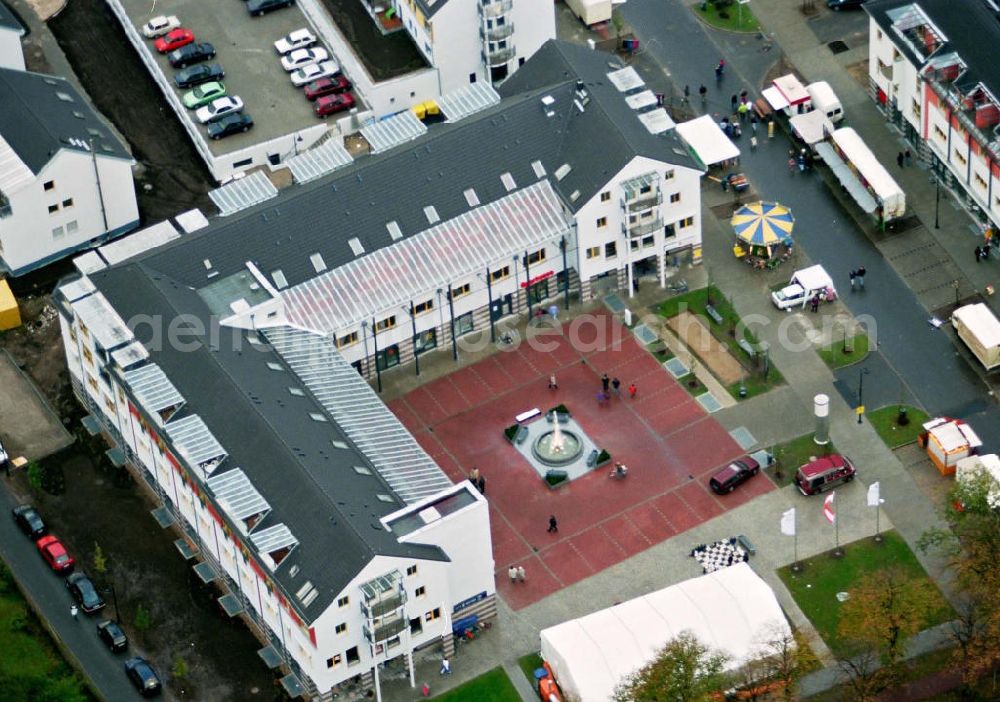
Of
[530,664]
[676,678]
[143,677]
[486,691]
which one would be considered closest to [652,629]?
[530,664]

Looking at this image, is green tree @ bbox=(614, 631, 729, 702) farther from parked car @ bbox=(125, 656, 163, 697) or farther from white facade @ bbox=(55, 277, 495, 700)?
parked car @ bbox=(125, 656, 163, 697)

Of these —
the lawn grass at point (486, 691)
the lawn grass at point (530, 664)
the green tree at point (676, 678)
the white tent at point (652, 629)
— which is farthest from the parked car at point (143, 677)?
the green tree at point (676, 678)

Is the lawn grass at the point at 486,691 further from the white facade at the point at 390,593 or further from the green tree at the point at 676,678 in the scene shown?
the green tree at the point at 676,678

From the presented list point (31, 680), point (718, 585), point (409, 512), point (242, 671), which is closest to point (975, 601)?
point (718, 585)

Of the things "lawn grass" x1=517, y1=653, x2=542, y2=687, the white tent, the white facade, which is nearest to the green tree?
the white tent

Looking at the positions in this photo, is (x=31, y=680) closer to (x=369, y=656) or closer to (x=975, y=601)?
(x=369, y=656)

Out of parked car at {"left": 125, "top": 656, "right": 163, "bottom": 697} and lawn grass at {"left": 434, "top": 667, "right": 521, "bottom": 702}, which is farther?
parked car at {"left": 125, "top": 656, "right": 163, "bottom": 697}
